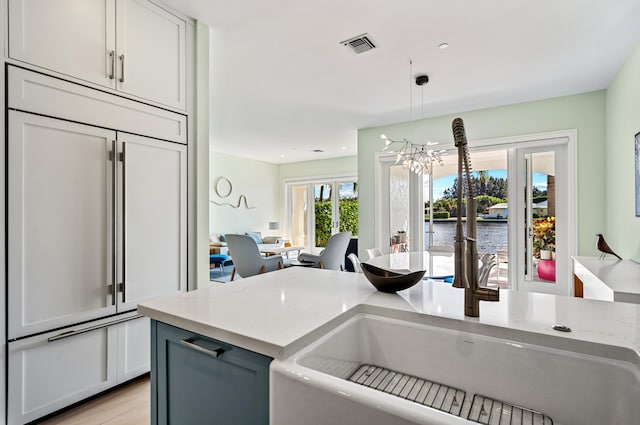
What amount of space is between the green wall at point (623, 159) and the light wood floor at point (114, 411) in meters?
3.67

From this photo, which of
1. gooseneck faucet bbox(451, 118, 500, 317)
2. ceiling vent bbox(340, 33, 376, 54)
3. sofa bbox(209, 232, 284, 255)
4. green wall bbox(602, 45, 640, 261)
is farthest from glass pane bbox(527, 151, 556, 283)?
sofa bbox(209, 232, 284, 255)

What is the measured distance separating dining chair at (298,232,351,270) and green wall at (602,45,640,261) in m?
3.19

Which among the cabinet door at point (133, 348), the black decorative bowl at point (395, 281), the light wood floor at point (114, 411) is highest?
the black decorative bowl at point (395, 281)

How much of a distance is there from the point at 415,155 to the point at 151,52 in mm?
3248

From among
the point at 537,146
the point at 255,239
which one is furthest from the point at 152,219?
the point at 255,239

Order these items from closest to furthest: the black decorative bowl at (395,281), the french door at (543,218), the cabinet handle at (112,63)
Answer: the black decorative bowl at (395,281), the cabinet handle at (112,63), the french door at (543,218)

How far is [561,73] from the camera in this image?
3.19 m

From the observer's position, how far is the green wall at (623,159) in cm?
267

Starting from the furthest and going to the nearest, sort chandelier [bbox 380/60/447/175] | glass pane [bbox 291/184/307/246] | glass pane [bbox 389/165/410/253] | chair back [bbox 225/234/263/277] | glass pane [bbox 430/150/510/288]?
1. glass pane [bbox 291/184/307/246]
2. glass pane [bbox 389/165/410/253]
3. chair back [bbox 225/234/263/277]
4. glass pane [bbox 430/150/510/288]
5. chandelier [bbox 380/60/447/175]

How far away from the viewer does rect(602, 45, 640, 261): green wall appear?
2673 millimetres

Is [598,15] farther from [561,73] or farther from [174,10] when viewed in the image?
[174,10]

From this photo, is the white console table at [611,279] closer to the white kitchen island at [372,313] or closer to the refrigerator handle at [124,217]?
the white kitchen island at [372,313]

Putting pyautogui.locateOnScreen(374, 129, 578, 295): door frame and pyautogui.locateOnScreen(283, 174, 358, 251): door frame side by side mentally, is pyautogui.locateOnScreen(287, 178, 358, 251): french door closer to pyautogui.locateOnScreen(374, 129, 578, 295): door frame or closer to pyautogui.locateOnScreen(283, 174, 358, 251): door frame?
pyautogui.locateOnScreen(283, 174, 358, 251): door frame

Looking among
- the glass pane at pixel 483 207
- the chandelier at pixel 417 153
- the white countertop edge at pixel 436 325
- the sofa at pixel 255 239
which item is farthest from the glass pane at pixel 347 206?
the white countertop edge at pixel 436 325
